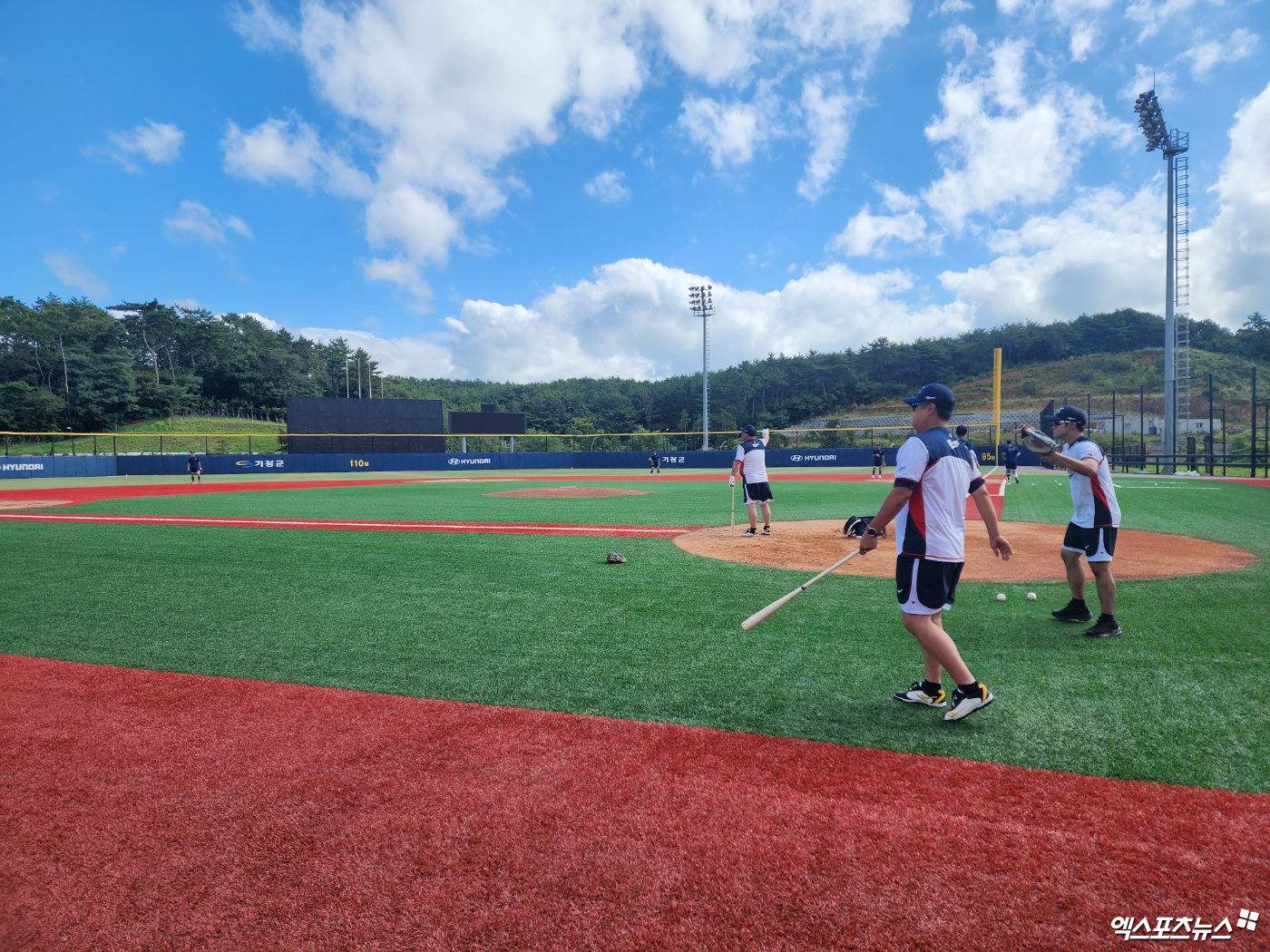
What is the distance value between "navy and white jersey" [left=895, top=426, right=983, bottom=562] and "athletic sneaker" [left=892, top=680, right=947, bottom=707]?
0.94 m

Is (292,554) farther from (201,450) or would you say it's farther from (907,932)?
(201,450)

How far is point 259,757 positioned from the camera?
3.59 metres

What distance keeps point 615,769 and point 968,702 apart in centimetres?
219

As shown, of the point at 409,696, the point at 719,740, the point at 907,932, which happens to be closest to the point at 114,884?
the point at 409,696

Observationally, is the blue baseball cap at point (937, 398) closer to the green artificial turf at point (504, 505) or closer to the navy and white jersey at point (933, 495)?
the navy and white jersey at point (933, 495)

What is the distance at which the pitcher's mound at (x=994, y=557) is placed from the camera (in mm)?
8156

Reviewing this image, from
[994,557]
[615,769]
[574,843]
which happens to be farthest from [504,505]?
[574,843]

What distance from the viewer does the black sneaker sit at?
217 inches

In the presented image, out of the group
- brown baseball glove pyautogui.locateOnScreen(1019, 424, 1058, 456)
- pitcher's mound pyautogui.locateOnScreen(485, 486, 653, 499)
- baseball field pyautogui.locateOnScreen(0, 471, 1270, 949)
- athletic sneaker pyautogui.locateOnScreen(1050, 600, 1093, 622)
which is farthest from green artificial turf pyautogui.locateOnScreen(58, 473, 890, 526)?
brown baseball glove pyautogui.locateOnScreen(1019, 424, 1058, 456)

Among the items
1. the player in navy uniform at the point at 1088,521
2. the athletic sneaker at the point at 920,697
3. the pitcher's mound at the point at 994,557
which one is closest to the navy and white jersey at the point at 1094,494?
the player in navy uniform at the point at 1088,521

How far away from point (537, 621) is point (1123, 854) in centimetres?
456

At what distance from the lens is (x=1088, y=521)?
19.1ft

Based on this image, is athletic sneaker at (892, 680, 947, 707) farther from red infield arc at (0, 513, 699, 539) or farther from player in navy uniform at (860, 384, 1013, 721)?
red infield arc at (0, 513, 699, 539)

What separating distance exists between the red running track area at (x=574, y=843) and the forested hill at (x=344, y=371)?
7885 centimetres
